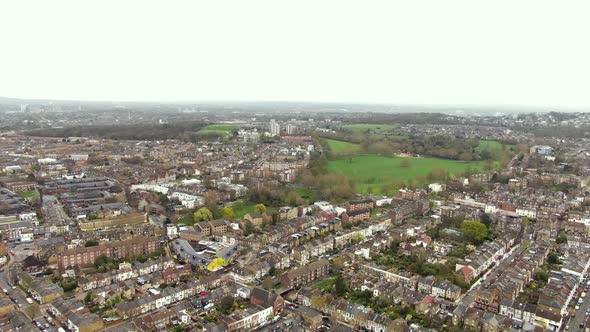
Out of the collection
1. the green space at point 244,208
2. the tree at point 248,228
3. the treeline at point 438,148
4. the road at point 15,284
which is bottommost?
the green space at point 244,208

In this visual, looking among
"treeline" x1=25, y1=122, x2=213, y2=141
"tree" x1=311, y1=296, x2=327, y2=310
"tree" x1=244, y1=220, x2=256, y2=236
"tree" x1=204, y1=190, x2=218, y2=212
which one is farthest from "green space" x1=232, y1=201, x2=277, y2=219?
"treeline" x1=25, y1=122, x2=213, y2=141

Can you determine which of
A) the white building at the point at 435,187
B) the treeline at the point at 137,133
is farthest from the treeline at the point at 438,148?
the treeline at the point at 137,133

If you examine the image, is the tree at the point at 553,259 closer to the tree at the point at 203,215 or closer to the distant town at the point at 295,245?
the distant town at the point at 295,245

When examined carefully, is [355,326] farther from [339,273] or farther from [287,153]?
[287,153]

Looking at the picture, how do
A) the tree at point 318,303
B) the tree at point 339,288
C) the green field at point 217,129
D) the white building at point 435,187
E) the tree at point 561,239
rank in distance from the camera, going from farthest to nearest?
1. the green field at point 217,129
2. the white building at point 435,187
3. the tree at point 561,239
4. the tree at point 339,288
5. the tree at point 318,303

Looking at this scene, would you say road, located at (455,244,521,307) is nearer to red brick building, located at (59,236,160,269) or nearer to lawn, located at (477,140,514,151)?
red brick building, located at (59,236,160,269)

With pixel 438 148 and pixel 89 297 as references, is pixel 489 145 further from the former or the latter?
pixel 89 297
